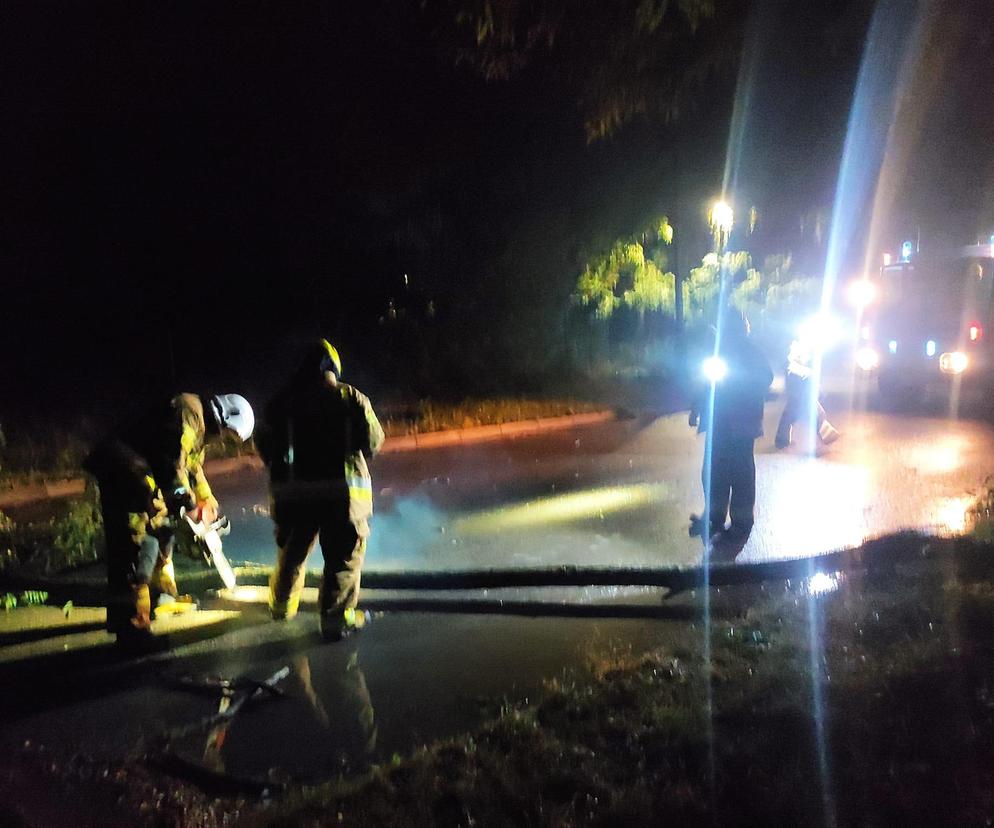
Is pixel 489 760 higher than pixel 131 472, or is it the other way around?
pixel 131 472

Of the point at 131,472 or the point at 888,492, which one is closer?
the point at 131,472

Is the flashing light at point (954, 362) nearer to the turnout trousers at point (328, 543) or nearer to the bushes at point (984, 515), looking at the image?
the bushes at point (984, 515)

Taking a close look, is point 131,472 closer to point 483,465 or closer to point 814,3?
point 814,3

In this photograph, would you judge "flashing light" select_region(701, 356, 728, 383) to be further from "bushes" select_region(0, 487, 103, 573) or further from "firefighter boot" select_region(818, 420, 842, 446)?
"firefighter boot" select_region(818, 420, 842, 446)

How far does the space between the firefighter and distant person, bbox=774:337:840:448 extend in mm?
7890

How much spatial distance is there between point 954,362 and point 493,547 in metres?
11.1

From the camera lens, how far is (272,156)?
45.8 ft

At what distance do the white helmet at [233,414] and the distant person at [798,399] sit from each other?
7404 millimetres

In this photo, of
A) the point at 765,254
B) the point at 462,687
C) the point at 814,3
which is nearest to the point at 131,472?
the point at 462,687

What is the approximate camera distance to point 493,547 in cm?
723

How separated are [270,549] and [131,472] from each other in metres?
2.70

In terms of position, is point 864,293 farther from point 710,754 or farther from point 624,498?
point 710,754

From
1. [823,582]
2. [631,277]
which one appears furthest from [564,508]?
[631,277]

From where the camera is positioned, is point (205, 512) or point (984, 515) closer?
point (205, 512)
